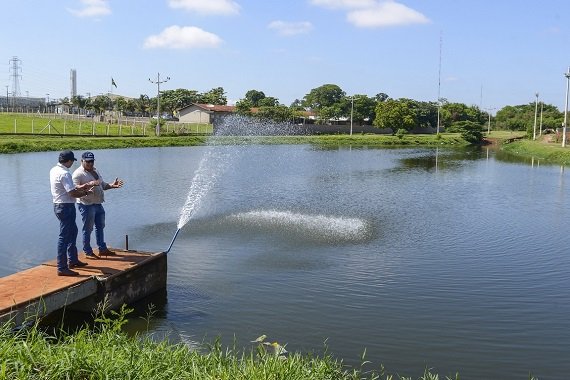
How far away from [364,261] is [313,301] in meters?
3.37

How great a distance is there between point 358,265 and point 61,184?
7.21 metres

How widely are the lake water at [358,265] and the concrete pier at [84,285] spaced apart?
0.62 meters

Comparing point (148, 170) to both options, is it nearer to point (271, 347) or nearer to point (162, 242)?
point (162, 242)

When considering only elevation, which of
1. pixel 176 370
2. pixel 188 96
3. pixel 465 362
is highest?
pixel 188 96

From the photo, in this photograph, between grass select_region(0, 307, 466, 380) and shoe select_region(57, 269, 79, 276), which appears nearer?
grass select_region(0, 307, 466, 380)

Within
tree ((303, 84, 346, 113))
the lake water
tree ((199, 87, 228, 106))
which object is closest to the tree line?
tree ((199, 87, 228, 106))

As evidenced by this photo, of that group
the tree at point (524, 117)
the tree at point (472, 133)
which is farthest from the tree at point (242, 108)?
the tree at point (524, 117)

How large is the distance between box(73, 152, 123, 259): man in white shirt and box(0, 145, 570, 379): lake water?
164cm

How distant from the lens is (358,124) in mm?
112875

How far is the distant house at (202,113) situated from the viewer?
93938 mm

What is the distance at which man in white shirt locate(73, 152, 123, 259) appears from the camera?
32.9 feet

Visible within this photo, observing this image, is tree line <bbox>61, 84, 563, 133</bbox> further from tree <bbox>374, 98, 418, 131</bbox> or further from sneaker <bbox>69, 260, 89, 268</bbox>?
sneaker <bbox>69, 260, 89, 268</bbox>

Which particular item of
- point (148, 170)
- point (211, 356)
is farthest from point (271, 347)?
point (148, 170)

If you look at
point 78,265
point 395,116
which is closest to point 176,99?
point 395,116
